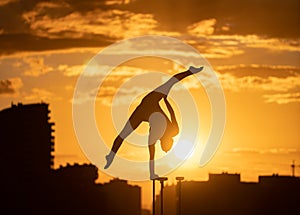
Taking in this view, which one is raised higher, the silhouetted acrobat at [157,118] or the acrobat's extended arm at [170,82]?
the acrobat's extended arm at [170,82]

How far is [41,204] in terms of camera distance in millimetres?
185625

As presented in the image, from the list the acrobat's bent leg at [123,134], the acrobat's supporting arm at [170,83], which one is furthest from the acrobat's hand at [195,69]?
the acrobat's bent leg at [123,134]

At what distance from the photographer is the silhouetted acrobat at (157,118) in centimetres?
4975

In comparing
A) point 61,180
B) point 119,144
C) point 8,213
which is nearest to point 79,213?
point 61,180

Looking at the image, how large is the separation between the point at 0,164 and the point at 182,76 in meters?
153

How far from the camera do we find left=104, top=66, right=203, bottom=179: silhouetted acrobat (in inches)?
1959

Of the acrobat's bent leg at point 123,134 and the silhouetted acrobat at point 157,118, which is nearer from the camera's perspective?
the silhouetted acrobat at point 157,118

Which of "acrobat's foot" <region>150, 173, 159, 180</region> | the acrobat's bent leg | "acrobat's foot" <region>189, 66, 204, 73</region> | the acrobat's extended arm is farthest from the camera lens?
the acrobat's bent leg

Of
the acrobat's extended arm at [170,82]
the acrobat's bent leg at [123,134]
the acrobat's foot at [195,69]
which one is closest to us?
the acrobat's foot at [195,69]

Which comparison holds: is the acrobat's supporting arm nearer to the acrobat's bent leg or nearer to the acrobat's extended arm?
the acrobat's extended arm

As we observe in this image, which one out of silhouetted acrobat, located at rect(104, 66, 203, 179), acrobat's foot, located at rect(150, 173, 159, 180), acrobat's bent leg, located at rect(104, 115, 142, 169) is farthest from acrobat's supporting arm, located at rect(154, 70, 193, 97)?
acrobat's foot, located at rect(150, 173, 159, 180)

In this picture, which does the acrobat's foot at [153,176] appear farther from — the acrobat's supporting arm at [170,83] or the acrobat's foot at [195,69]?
the acrobat's foot at [195,69]

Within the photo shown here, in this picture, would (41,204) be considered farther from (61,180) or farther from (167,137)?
(167,137)

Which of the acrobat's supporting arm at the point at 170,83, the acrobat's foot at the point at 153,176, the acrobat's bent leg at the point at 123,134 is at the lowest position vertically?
the acrobat's foot at the point at 153,176
